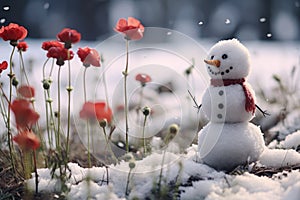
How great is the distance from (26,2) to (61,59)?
25.8 feet

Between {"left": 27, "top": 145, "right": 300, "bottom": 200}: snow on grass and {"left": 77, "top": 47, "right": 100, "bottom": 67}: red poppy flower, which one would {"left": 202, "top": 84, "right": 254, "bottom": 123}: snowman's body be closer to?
{"left": 27, "top": 145, "right": 300, "bottom": 200}: snow on grass

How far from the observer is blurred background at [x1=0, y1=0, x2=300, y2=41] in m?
8.98

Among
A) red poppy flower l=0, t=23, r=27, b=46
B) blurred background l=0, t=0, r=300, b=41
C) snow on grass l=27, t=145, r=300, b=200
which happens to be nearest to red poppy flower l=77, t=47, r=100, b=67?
red poppy flower l=0, t=23, r=27, b=46

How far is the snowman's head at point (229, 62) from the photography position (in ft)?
6.45

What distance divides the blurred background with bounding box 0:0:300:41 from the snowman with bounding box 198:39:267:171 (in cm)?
661

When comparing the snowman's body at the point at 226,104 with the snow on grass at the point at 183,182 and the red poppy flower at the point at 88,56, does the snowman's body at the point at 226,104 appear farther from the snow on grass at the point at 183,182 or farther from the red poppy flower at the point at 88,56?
the red poppy flower at the point at 88,56

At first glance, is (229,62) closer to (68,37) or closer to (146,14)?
(68,37)

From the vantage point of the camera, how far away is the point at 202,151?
2.02m

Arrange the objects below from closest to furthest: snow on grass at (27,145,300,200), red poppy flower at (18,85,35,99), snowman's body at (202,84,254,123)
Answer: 1. snow on grass at (27,145,300,200)
2. snowman's body at (202,84,254,123)
3. red poppy flower at (18,85,35,99)

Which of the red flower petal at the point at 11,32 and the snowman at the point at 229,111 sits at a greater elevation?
the red flower petal at the point at 11,32

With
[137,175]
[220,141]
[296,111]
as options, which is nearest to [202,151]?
[220,141]

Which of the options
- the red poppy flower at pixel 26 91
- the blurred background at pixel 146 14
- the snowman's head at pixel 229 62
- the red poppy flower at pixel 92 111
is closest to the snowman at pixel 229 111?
the snowman's head at pixel 229 62

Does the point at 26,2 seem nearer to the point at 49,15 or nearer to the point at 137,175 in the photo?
the point at 49,15

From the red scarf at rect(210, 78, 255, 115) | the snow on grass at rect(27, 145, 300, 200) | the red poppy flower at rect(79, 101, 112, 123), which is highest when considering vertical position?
the red scarf at rect(210, 78, 255, 115)
